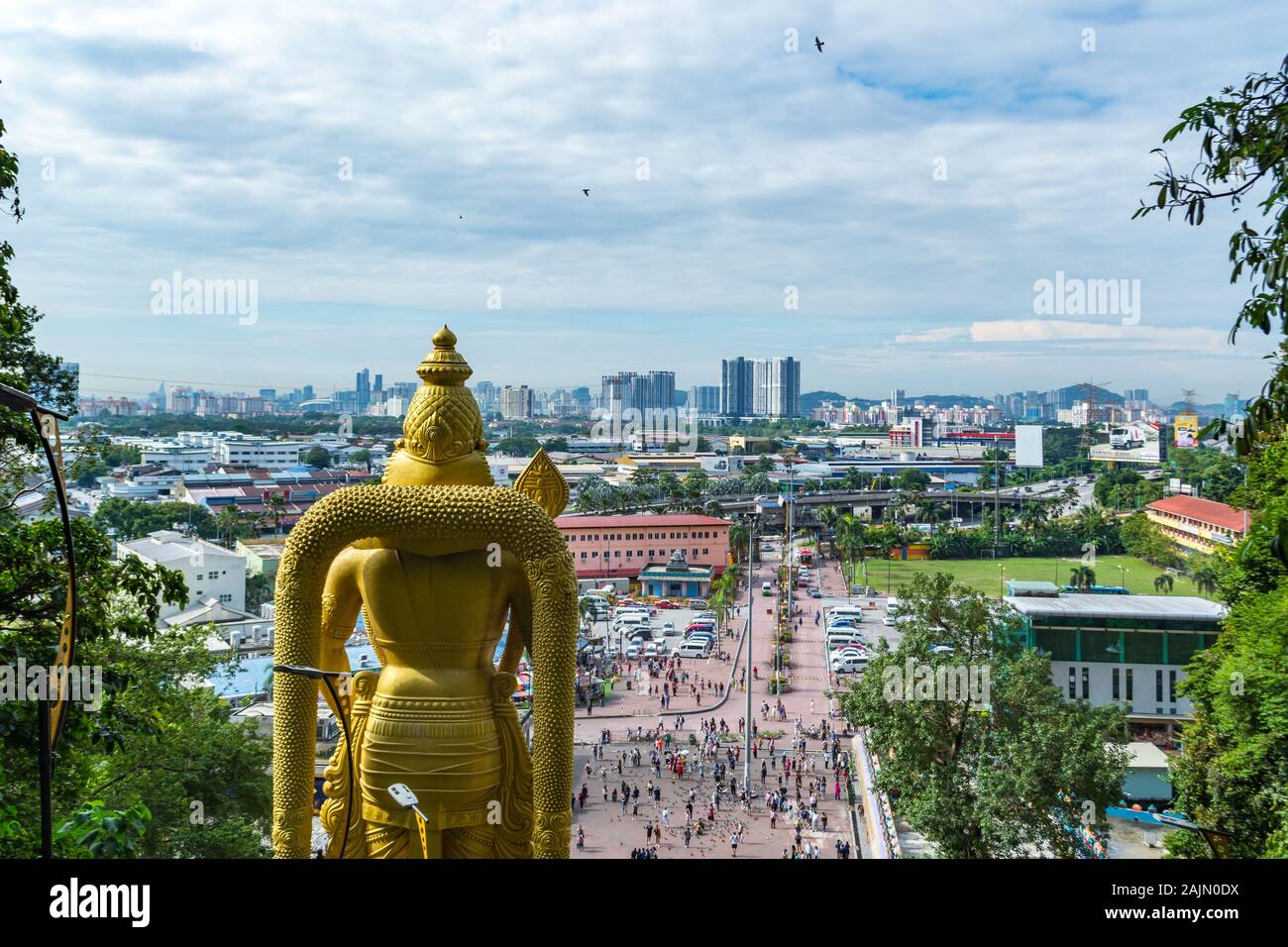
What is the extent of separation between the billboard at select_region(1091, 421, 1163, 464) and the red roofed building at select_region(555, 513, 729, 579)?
7774cm

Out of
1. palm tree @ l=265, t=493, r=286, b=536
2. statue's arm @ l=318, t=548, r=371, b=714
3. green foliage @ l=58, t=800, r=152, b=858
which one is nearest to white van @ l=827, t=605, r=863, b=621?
palm tree @ l=265, t=493, r=286, b=536

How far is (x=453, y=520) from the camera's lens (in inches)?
244

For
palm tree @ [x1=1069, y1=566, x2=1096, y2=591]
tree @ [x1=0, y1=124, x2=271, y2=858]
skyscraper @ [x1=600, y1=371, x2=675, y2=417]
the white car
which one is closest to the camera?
tree @ [x1=0, y1=124, x2=271, y2=858]

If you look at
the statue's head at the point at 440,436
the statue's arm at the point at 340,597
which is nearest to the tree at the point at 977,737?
the statue's head at the point at 440,436

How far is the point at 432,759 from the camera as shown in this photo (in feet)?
20.8

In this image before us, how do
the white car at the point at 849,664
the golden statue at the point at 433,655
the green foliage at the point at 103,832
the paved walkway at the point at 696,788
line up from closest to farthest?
the green foliage at the point at 103,832, the golden statue at the point at 433,655, the paved walkway at the point at 696,788, the white car at the point at 849,664

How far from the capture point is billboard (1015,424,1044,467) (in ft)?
391

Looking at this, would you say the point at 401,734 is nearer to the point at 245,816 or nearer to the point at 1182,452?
the point at 245,816

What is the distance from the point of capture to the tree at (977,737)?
44.2ft

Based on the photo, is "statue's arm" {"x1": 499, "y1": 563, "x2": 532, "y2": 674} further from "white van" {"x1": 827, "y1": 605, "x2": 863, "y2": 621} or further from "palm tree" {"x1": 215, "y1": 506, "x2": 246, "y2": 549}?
"palm tree" {"x1": 215, "y1": 506, "x2": 246, "y2": 549}

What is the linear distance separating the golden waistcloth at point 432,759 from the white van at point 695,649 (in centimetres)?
3160

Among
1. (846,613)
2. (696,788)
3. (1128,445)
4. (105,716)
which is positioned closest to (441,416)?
(105,716)

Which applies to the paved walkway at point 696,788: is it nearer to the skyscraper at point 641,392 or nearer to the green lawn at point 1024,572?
the green lawn at point 1024,572
